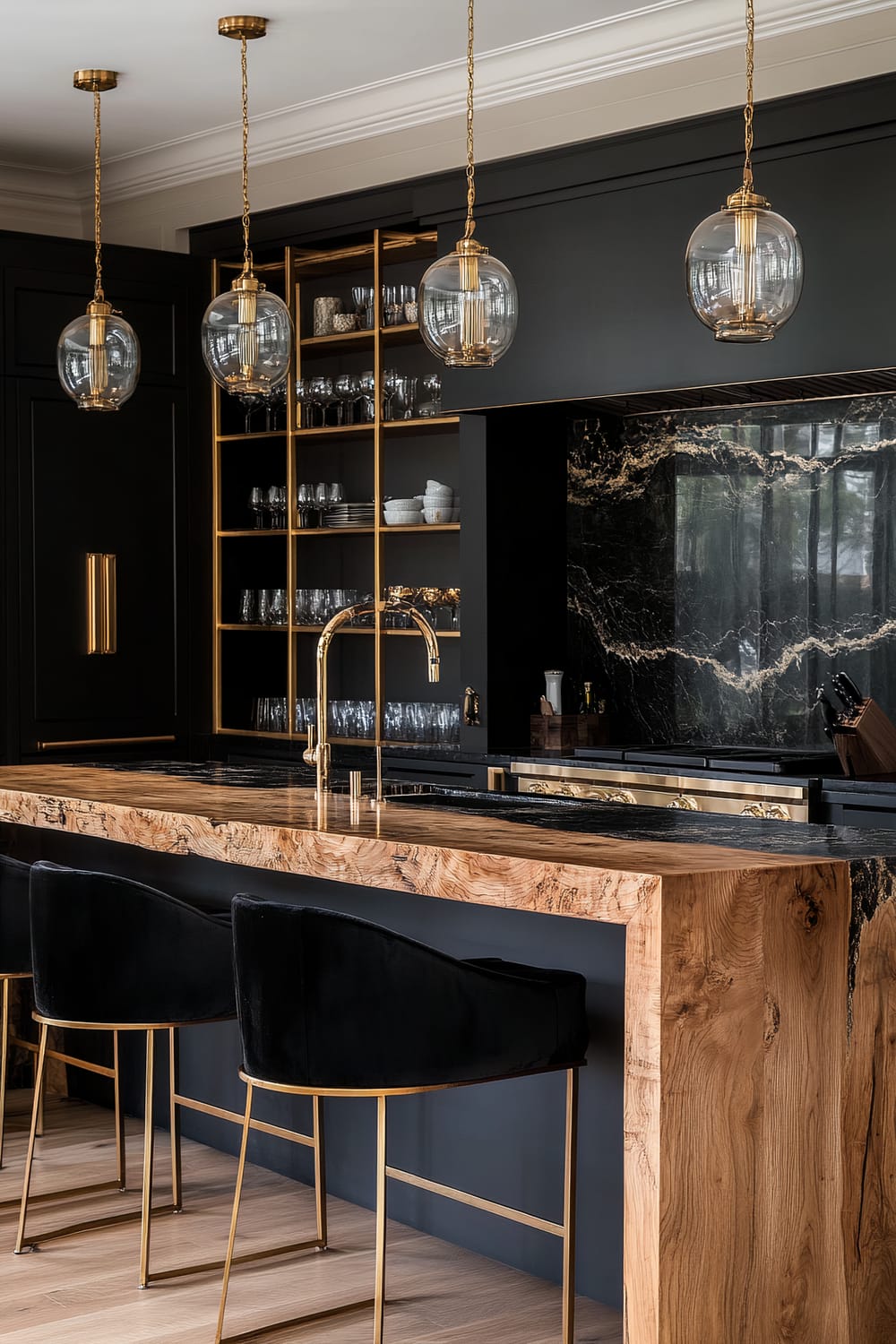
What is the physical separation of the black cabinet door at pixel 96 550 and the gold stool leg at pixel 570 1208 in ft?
11.8

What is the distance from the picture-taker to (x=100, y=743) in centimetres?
611

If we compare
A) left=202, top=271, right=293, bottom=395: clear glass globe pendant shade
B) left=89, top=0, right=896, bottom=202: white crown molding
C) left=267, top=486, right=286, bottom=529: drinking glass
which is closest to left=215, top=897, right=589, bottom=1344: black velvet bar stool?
left=202, top=271, right=293, bottom=395: clear glass globe pendant shade

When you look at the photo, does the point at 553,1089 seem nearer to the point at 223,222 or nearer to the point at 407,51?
the point at 407,51

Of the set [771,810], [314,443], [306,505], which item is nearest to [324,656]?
[771,810]

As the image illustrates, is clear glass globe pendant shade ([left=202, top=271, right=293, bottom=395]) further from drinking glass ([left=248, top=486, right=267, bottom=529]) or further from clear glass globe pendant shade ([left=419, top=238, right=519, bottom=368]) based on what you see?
drinking glass ([left=248, top=486, right=267, bottom=529])

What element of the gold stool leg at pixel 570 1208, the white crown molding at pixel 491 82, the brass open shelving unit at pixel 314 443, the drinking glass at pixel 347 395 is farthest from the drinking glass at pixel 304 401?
the gold stool leg at pixel 570 1208

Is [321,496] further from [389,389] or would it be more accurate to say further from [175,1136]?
[175,1136]

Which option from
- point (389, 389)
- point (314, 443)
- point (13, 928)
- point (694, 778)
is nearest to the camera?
point (13, 928)

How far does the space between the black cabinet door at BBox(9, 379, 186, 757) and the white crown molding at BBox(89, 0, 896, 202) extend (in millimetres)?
924

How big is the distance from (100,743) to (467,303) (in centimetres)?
323

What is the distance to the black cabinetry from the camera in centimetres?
586

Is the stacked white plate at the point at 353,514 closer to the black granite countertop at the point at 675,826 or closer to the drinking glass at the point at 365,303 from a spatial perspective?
the drinking glass at the point at 365,303

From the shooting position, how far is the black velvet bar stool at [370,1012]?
A: 2.56 meters

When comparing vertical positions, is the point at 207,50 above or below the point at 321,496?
above
